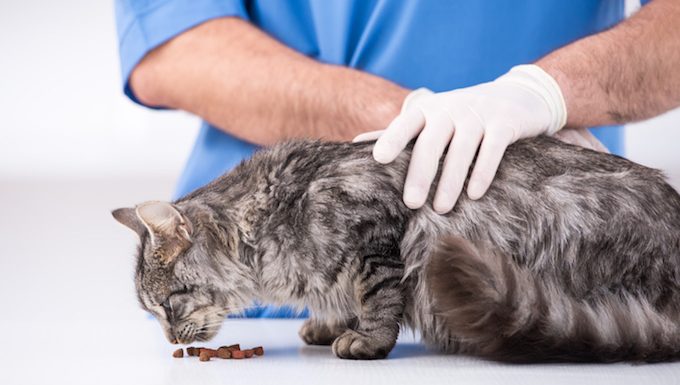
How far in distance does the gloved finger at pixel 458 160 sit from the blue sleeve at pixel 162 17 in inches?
35.8

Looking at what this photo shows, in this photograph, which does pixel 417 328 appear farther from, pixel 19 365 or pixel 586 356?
pixel 19 365

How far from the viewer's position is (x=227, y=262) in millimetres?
1600

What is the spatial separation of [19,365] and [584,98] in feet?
4.15

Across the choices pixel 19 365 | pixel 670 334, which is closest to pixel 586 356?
pixel 670 334

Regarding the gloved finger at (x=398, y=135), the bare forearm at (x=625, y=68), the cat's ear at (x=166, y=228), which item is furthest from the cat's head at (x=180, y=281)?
the bare forearm at (x=625, y=68)

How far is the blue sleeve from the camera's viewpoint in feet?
7.65

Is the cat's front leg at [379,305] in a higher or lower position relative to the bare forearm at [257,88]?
lower

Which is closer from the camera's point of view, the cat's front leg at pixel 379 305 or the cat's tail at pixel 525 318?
the cat's tail at pixel 525 318

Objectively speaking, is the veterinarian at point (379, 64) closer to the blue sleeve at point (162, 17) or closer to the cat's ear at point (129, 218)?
the blue sleeve at point (162, 17)

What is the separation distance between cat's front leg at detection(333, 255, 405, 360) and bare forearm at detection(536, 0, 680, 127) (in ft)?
2.17

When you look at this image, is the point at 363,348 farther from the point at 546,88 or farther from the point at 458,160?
the point at 546,88

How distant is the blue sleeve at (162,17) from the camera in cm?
233

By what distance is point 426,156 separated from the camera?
1580mm

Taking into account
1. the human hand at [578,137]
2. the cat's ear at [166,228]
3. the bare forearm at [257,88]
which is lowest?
the cat's ear at [166,228]
